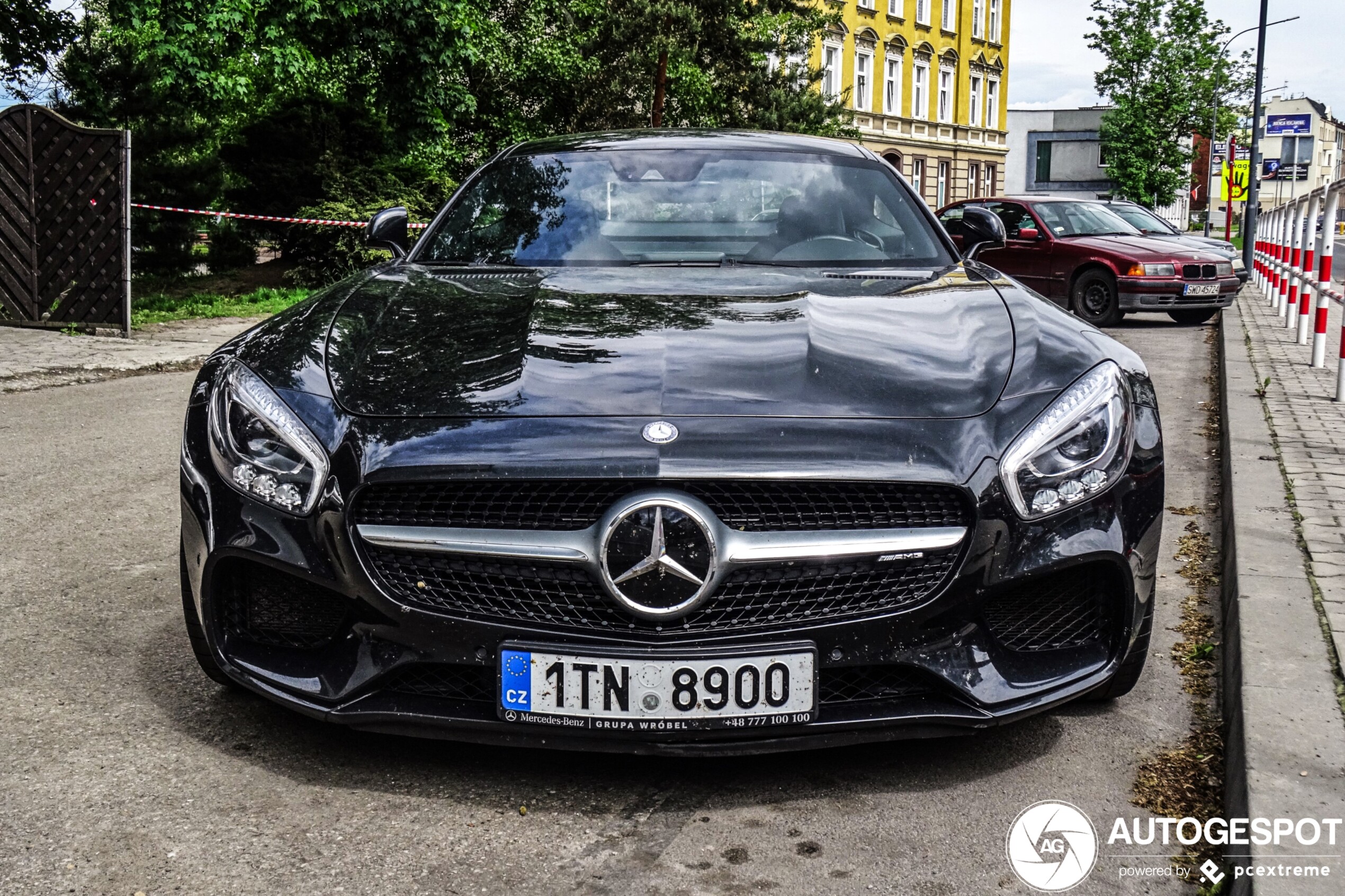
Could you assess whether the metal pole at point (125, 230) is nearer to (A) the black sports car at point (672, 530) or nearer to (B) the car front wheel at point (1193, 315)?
(A) the black sports car at point (672, 530)

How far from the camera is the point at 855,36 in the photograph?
52188mm

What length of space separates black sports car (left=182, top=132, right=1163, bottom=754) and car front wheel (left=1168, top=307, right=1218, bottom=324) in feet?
45.4

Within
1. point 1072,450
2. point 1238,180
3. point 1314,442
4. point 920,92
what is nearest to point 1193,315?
point 1314,442

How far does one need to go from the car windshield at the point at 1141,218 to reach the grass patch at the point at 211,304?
1025 cm

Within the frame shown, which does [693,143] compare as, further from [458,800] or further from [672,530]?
[458,800]

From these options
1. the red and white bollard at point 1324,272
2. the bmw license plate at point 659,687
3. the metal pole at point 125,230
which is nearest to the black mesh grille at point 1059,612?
the bmw license plate at point 659,687

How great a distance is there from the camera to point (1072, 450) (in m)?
2.96

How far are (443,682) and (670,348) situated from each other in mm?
876

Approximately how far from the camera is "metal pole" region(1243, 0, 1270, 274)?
1116 inches

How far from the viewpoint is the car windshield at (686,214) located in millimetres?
4191

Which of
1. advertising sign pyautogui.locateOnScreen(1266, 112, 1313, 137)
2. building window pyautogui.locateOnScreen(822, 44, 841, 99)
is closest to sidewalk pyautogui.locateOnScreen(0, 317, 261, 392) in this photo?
advertising sign pyautogui.locateOnScreen(1266, 112, 1313, 137)

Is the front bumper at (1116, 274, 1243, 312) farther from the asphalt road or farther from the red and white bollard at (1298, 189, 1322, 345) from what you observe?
the asphalt road

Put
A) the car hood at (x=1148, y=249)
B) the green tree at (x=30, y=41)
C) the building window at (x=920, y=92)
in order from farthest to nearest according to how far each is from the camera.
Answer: the building window at (x=920, y=92)
the green tree at (x=30, y=41)
the car hood at (x=1148, y=249)

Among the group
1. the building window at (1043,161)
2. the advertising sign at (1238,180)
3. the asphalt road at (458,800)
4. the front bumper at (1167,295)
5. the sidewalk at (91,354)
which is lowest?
the asphalt road at (458,800)
